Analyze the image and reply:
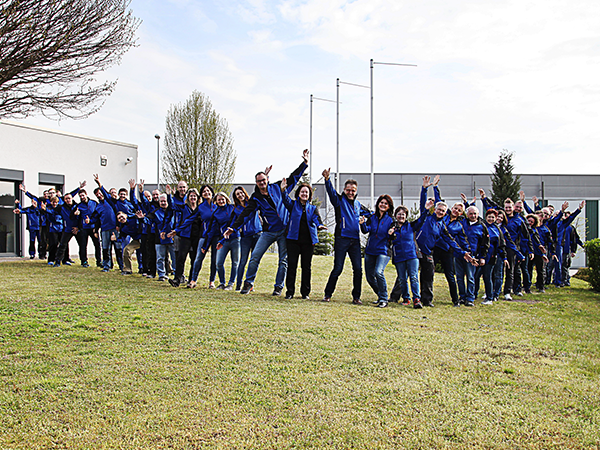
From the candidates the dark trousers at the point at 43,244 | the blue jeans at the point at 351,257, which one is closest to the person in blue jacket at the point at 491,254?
the blue jeans at the point at 351,257

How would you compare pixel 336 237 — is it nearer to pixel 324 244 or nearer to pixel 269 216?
pixel 269 216

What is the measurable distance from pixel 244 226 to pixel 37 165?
15.4 meters

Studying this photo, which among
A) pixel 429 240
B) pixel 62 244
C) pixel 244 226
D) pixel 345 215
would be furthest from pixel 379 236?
pixel 62 244

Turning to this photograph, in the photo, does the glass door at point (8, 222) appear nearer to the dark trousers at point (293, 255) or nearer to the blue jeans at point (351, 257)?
the dark trousers at point (293, 255)

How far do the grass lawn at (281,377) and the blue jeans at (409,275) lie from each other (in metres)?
1.01

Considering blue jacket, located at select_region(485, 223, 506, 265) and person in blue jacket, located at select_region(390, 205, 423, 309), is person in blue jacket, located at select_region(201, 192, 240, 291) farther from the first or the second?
blue jacket, located at select_region(485, 223, 506, 265)

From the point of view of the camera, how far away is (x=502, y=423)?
11.2 feet

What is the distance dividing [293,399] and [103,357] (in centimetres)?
196

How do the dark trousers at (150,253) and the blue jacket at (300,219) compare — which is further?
the dark trousers at (150,253)

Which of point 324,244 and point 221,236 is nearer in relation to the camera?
point 221,236

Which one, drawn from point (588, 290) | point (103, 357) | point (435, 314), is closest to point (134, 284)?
point (103, 357)

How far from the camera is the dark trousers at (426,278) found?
28.3 ft

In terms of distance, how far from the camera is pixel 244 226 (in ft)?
29.0

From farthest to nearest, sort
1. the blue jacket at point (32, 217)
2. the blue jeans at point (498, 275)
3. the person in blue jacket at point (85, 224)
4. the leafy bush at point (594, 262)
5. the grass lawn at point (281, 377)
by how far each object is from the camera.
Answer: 1. the blue jacket at point (32, 217)
2. the leafy bush at point (594, 262)
3. the person in blue jacket at point (85, 224)
4. the blue jeans at point (498, 275)
5. the grass lawn at point (281, 377)
